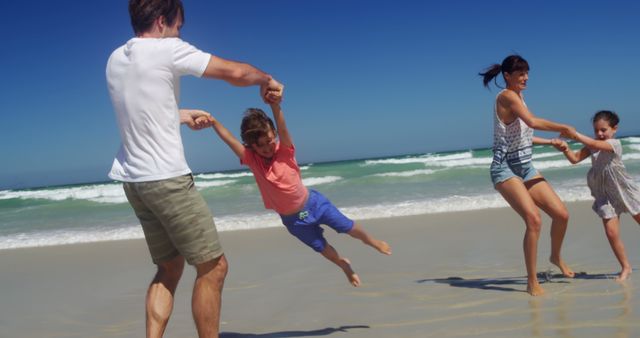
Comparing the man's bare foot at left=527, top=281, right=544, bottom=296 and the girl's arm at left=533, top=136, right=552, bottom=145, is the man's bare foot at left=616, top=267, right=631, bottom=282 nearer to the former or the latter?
the man's bare foot at left=527, top=281, right=544, bottom=296

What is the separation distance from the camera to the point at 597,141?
4.56 metres

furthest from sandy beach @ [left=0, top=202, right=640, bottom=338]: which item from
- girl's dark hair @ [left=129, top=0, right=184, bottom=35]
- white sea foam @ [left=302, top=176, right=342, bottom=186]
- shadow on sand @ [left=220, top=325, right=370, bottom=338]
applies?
white sea foam @ [left=302, top=176, right=342, bottom=186]

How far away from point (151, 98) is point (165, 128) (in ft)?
0.50

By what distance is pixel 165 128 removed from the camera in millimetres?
2668

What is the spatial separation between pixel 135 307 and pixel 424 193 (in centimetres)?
958

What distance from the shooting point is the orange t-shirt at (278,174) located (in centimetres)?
392

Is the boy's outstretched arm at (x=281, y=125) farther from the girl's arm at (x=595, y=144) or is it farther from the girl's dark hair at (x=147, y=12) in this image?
the girl's arm at (x=595, y=144)

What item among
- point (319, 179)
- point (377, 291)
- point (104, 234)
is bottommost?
point (319, 179)

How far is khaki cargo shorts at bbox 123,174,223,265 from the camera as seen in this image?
2674 millimetres

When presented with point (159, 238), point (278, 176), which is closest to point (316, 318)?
point (278, 176)

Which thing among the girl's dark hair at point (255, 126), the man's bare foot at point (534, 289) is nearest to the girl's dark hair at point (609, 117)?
the man's bare foot at point (534, 289)

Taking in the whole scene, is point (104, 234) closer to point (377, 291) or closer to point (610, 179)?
point (377, 291)

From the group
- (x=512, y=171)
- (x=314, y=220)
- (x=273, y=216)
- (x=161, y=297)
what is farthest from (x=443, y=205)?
(x=161, y=297)

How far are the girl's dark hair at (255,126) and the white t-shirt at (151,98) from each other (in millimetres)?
1158
